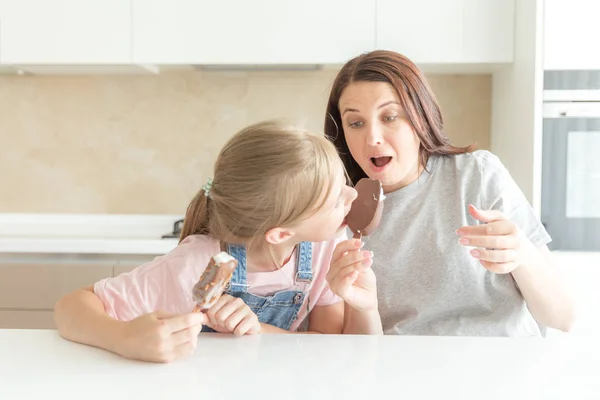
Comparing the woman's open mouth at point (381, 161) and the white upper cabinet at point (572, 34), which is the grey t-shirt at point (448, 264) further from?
the white upper cabinet at point (572, 34)

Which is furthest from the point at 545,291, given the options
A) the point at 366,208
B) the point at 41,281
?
the point at 41,281

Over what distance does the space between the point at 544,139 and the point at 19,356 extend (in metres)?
1.91

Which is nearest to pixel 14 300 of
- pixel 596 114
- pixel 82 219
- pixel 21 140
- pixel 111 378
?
pixel 82 219

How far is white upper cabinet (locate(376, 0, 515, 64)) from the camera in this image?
245cm

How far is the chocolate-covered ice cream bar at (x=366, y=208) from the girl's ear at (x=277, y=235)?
143mm

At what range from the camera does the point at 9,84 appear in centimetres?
301

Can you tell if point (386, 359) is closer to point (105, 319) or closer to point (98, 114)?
point (105, 319)

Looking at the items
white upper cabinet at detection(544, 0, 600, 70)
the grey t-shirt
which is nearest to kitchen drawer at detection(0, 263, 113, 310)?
the grey t-shirt

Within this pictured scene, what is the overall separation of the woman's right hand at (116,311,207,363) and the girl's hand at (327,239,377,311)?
0.83 ft

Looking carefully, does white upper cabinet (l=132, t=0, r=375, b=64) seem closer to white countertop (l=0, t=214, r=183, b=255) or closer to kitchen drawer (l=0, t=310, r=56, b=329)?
white countertop (l=0, t=214, r=183, b=255)

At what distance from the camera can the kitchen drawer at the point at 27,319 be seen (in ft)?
7.98

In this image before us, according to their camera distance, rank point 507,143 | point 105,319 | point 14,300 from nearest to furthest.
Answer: point 105,319 → point 14,300 → point 507,143

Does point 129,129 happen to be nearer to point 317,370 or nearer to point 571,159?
point 571,159

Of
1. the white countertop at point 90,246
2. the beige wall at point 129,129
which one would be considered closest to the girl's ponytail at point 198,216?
the white countertop at point 90,246
